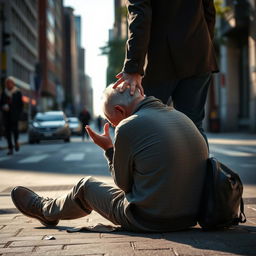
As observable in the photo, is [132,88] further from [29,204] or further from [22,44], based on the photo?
[22,44]

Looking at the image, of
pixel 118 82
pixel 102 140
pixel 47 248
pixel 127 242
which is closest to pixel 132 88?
pixel 118 82

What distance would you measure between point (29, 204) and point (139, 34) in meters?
1.33

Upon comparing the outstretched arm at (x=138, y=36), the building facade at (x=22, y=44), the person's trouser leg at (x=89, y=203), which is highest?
the building facade at (x=22, y=44)

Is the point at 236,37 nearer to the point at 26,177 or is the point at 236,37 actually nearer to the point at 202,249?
the point at 26,177

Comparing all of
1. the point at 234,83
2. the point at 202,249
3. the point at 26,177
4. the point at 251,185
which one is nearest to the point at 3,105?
the point at 26,177

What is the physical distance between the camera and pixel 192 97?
4.16 m

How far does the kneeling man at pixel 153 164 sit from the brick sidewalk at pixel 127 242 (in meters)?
0.10

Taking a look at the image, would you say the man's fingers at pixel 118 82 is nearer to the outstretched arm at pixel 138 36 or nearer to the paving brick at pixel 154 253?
the outstretched arm at pixel 138 36

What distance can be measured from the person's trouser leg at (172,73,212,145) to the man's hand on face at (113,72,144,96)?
0.45m

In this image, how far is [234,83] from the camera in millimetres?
35031

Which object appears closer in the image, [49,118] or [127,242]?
[127,242]

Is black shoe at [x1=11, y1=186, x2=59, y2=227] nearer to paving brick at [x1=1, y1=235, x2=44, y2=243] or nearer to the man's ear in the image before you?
paving brick at [x1=1, y1=235, x2=44, y2=243]

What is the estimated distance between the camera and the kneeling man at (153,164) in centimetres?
323


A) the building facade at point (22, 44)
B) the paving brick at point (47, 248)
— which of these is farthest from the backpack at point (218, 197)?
the building facade at point (22, 44)
